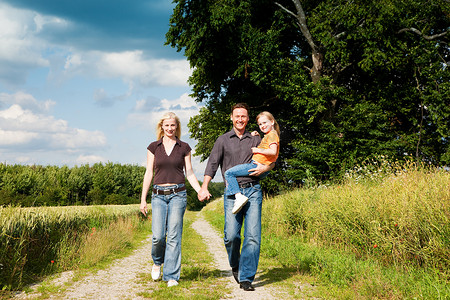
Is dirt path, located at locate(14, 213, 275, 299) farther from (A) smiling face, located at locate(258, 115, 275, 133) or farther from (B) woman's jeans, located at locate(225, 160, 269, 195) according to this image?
(A) smiling face, located at locate(258, 115, 275, 133)

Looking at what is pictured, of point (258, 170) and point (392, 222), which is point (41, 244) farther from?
point (392, 222)

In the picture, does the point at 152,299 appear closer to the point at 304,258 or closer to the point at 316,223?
the point at 304,258

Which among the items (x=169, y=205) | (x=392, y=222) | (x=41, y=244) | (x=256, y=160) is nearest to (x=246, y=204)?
(x=256, y=160)

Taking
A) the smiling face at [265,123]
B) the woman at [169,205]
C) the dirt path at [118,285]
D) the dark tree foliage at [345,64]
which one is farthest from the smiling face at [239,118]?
the dark tree foliage at [345,64]

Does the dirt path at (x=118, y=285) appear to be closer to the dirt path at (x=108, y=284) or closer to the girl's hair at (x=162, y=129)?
the dirt path at (x=108, y=284)

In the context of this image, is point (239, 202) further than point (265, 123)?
No

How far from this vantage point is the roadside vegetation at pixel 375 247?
4.79 metres

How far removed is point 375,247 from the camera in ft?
20.6

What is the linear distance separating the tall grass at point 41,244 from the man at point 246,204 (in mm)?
3250

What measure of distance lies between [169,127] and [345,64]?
1579cm

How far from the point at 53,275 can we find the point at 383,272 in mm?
5567

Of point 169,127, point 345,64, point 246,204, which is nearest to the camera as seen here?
point 246,204

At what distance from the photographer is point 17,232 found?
6.19 m

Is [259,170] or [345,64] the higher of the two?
[345,64]
